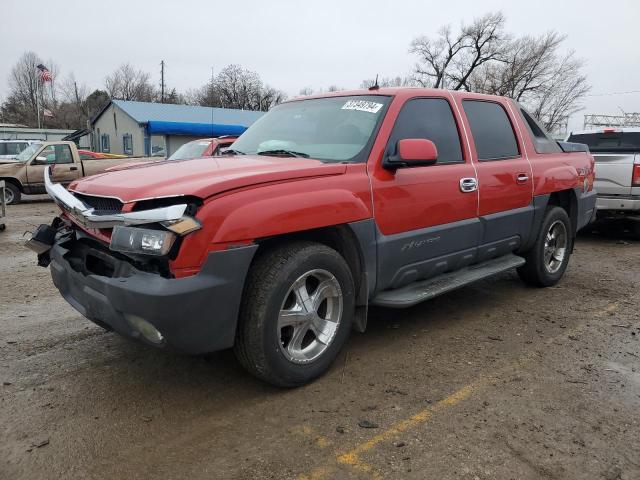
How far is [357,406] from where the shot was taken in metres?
2.99

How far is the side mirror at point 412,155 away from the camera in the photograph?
338 centimetres

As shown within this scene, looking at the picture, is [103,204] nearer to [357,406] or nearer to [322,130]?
[322,130]

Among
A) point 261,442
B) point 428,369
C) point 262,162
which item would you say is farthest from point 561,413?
point 262,162

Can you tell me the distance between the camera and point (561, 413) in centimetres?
295

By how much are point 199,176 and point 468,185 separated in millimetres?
2232

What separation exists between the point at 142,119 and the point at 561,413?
33.4 metres

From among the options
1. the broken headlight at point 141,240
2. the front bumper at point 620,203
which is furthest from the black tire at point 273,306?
the front bumper at point 620,203

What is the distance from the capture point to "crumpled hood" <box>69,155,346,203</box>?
2755mm

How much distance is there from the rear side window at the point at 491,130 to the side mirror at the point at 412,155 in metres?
1.10

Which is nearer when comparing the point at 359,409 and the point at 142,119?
the point at 359,409

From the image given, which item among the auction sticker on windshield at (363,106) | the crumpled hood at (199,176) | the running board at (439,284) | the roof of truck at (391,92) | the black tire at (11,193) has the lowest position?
the black tire at (11,193)

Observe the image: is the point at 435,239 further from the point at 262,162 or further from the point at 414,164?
the point at 262,162

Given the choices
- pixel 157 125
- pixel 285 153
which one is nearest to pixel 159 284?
pixel 285 153

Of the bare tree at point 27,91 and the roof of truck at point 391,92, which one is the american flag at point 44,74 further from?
the roof of truck at point 391,92
